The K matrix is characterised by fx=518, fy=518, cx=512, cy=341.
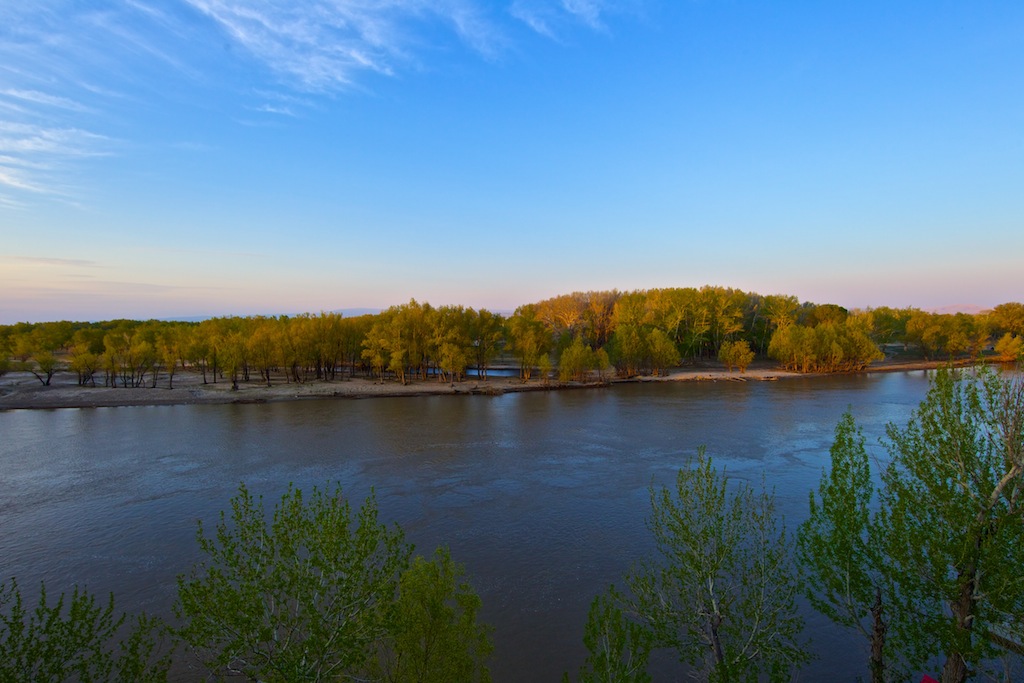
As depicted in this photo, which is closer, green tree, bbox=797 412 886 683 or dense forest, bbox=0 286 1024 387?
green tree, bbox=797 412 886 683

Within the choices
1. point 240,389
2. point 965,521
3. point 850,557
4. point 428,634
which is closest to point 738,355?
point 240,389

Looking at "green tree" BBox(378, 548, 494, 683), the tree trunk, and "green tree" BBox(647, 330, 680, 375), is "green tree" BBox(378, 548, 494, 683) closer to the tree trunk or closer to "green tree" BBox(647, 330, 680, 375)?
the tree trunk

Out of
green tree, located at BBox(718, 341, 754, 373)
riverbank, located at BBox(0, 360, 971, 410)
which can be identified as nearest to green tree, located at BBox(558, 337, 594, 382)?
riverbank, located at BBox(0, 360, 971, 410)

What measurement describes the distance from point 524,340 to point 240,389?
40.0 meters

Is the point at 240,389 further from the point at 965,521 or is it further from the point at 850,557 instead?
the point at 965,521

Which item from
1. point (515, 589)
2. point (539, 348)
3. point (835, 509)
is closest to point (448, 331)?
point (539, 348)

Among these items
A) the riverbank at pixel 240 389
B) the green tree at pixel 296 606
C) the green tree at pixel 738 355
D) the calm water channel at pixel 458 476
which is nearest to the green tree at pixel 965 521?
the calm water channel at pixel 458 476

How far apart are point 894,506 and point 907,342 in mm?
122615

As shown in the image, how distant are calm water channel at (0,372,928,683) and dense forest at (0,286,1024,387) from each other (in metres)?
14.0

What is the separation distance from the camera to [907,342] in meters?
110

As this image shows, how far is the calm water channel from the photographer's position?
20406mm

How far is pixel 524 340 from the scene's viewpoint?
7875cm

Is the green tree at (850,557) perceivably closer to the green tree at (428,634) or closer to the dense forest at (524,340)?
the green tree at (428,634)

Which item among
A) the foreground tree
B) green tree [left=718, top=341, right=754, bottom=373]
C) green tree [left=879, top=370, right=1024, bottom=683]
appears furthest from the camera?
green tree [left=718, top=341, right=754, bottom=373]
